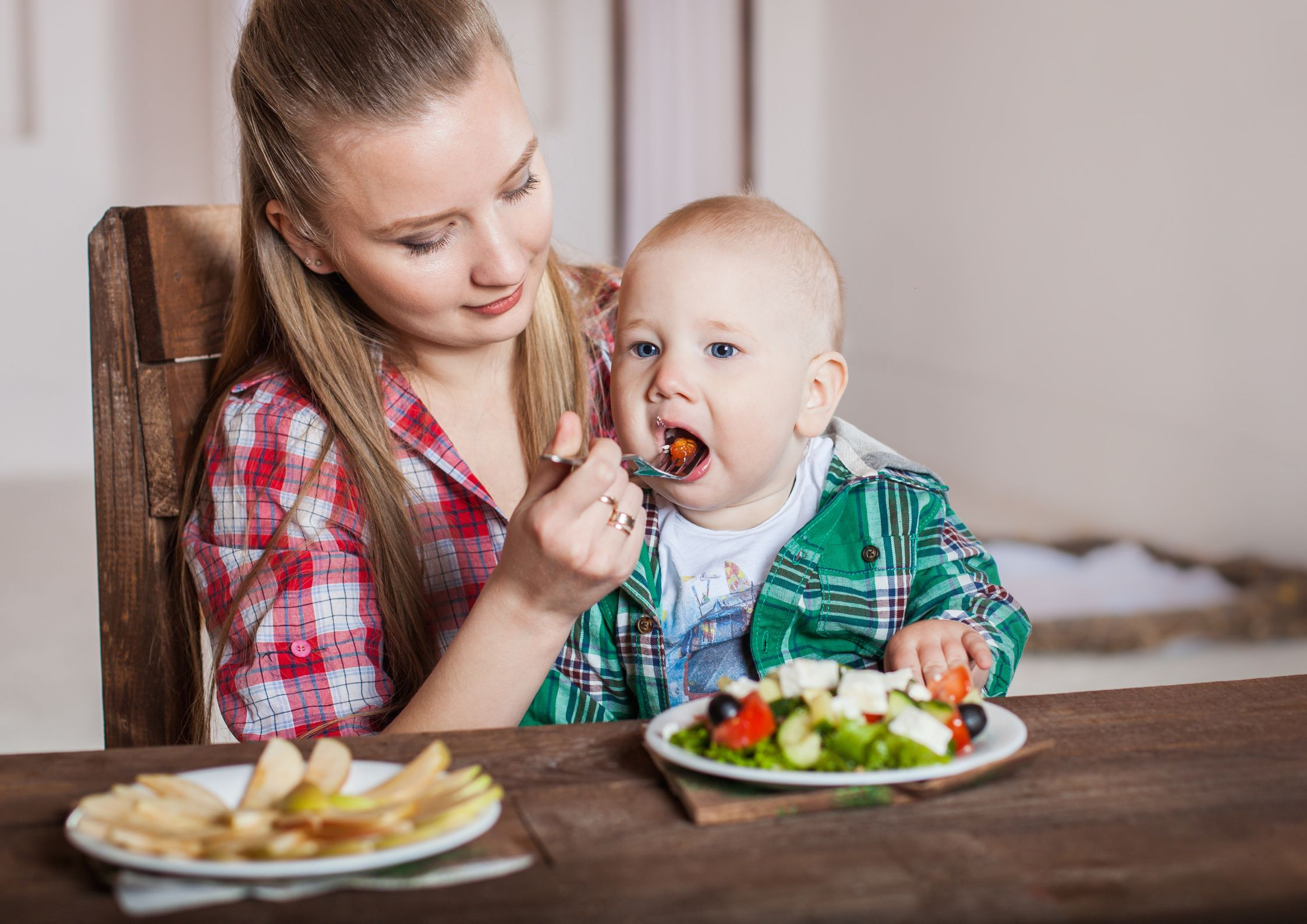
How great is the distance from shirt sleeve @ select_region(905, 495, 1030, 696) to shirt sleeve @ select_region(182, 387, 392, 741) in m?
0.61

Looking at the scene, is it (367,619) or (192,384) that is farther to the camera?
(192,384)

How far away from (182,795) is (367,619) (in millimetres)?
646

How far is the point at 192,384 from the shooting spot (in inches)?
62.3

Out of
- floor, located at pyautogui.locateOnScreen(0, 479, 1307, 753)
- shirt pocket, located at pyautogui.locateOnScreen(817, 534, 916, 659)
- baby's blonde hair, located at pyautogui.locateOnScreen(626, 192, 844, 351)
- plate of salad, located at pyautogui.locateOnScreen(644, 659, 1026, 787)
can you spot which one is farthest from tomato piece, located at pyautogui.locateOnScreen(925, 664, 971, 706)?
floor, located at pyautogui.locateOnScreen(0, 479, 1307, 753)

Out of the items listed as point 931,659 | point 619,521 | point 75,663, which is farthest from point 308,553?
point 75,663

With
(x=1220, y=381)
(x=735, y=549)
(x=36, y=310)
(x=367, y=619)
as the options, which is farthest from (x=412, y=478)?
(x=36, y=310)

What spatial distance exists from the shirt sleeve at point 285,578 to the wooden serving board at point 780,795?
0.59 m

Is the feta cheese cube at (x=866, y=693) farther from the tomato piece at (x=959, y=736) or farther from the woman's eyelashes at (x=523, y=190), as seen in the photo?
the woman's eyelashes at (x=523, y=190)

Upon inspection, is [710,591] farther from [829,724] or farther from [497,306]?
[829,724]

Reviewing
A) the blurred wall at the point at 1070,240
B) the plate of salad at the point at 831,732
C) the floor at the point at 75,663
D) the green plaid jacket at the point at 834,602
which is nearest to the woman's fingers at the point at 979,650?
the green plaid jacket at the point at 834,602

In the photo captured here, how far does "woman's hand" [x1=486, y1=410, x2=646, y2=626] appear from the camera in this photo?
1.03 m

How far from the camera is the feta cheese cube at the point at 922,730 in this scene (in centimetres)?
81

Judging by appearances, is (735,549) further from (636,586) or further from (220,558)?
(220,558)

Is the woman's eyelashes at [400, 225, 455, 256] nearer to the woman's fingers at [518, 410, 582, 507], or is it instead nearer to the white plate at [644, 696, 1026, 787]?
the woman's fingers at [518, 410, 582, 507]
